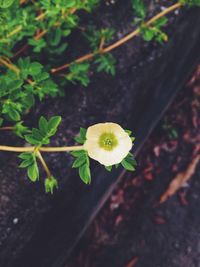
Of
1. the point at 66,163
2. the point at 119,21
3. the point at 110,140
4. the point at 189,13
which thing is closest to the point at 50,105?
the point at 66,163

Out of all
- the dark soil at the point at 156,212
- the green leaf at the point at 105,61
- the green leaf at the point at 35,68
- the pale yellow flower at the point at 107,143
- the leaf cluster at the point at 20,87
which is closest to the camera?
the pale yellow flower at the point at 107,143

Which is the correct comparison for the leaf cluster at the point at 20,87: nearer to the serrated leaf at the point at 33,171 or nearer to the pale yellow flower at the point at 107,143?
the serrated leaf at the point at 33,171

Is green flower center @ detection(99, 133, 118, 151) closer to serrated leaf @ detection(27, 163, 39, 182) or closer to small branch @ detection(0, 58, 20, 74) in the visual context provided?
serrated leaf @ detection(27, 163, 39, 182)

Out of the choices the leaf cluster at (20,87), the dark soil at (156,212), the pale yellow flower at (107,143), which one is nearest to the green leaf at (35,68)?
the leaf cluster at (20,87)

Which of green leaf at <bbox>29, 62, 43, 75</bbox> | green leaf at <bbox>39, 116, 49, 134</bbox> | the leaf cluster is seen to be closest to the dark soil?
the leaf cluster

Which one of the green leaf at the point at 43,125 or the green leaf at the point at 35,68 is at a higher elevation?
the green leaf at the point at 35,68

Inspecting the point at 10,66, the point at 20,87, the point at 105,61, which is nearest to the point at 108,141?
the point at 20,87

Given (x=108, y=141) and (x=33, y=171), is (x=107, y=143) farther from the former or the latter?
(x=33, y=171)
